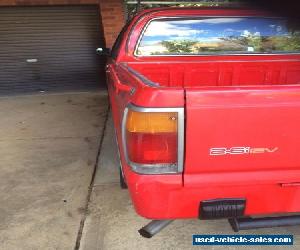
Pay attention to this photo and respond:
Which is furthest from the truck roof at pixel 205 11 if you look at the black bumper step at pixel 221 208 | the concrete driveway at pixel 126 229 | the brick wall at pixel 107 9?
the brick wall at pixel 107 9

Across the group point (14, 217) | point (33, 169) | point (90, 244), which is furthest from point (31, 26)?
point (90, 244)

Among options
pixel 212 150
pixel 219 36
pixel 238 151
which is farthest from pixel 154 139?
pixel 219 36

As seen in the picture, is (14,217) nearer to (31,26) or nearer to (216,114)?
(216,114)

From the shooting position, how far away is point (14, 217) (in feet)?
9.66

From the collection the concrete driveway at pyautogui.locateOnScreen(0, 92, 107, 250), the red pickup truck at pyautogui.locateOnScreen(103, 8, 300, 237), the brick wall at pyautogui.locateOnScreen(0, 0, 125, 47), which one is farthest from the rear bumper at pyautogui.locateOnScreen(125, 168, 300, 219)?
the brick wall at pyautogui.locateOnScreen(0, 0, 125, 47)

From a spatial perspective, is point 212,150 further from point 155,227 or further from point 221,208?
point 155,227

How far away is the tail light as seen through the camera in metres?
1.60

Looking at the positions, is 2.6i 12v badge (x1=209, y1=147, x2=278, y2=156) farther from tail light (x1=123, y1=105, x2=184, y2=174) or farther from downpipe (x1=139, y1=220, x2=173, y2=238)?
downpipe (x1=139, y1=220, x2=173, y2=238)

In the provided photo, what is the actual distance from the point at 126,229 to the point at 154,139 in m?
1.32

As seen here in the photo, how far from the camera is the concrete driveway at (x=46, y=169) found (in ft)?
8.96

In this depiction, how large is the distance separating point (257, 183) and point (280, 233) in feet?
3.66

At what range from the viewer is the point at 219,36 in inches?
130

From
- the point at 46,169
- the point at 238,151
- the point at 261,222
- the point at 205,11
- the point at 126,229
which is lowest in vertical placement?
the point at 46,169

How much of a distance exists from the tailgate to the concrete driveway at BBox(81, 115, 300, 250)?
992 millimetres
